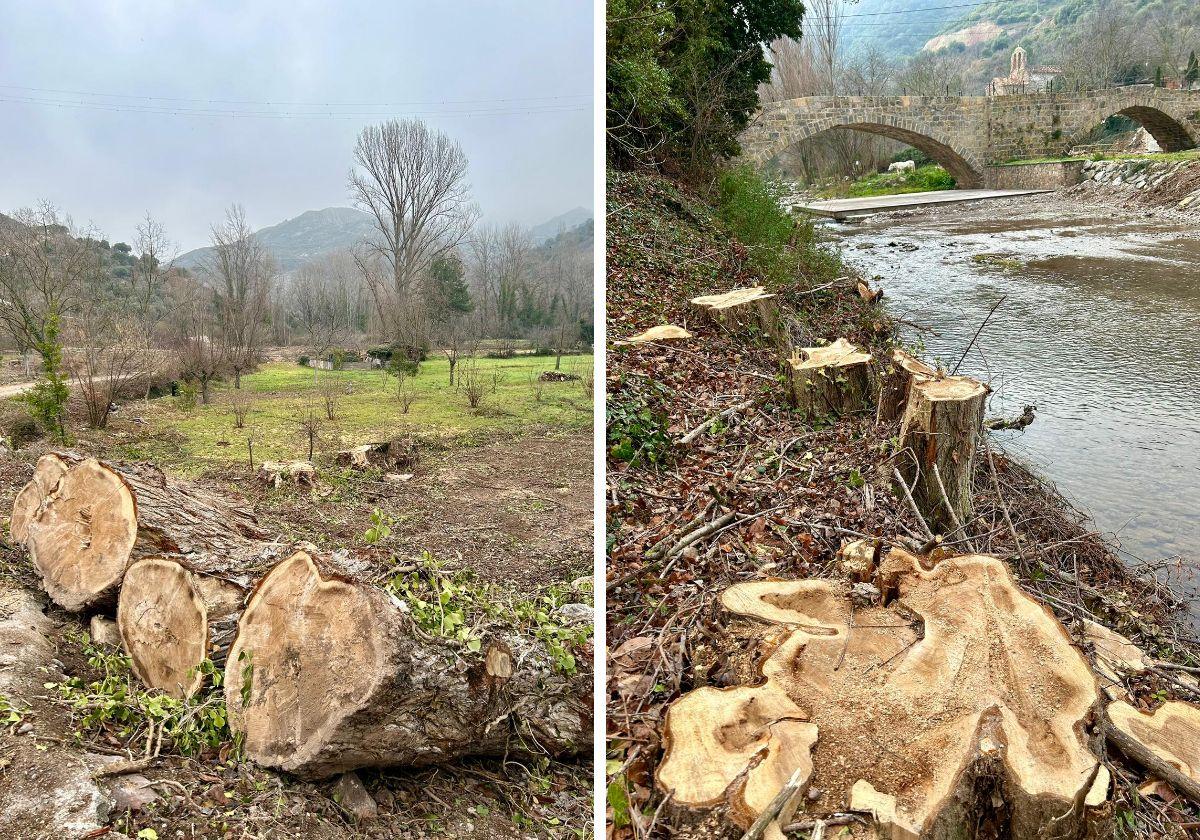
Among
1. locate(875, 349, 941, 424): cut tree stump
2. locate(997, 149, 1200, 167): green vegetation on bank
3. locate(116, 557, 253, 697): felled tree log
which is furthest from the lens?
locate(997, 149, 1200, 167): green vegetation on bank

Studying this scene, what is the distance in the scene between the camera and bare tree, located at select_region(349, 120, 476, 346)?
221 cm

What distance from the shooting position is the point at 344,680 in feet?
4.77

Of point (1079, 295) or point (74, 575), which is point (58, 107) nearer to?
point (74, 575)

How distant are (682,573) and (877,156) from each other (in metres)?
14.8

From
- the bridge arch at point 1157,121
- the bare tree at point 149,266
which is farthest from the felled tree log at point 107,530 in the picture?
the bridge arch at point 1157,121

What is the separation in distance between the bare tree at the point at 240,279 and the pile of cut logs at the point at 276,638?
460 millimetres

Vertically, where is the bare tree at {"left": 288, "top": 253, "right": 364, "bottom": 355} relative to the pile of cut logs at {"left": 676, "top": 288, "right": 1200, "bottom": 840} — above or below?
above

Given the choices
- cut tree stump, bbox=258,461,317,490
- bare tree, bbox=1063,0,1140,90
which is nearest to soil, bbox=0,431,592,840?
cut tree stump, bbox=258,461,317,490

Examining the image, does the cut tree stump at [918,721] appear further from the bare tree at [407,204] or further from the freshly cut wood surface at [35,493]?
the freshly cut wood surface at [35,493]

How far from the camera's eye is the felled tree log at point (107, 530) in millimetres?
1867

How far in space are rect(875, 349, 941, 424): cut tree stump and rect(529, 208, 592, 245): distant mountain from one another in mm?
1104

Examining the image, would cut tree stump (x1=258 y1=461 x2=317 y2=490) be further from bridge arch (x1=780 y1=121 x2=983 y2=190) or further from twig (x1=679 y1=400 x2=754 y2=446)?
bridge arch (x1=780 y1=121 x2=983 y2=190)

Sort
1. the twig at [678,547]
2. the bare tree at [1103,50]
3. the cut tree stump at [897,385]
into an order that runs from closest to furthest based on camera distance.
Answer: the twig at [678,547], the cut tree stump at [897,385], the bare tree at [1103,50]

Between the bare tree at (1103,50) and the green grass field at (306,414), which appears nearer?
the green grass field at (306,414)
